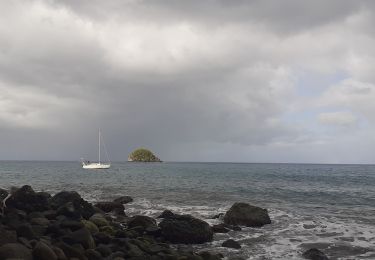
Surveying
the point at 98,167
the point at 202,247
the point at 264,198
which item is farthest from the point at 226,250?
the point at 98,167

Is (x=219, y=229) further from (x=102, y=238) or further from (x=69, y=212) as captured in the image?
(x=69, y=212)

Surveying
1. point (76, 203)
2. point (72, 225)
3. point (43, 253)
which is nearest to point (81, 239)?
point (72, 225)

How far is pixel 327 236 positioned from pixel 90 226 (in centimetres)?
1232

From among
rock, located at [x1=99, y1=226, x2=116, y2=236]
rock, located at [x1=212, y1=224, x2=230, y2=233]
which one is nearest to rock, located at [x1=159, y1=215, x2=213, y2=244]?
rock, located at [x1=212, y1=224, x2=230, y2=233]

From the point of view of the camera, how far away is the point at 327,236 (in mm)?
20656

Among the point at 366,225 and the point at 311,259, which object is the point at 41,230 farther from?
the point at 366,225

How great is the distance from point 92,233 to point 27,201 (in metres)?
6.51

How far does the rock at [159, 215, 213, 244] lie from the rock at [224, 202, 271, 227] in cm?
467

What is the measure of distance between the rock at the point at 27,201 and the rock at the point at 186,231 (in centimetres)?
703

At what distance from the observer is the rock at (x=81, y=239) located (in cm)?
1484

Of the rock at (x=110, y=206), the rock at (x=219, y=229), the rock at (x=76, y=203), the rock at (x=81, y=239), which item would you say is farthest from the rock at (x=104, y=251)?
the rock at (x=110, y=206)

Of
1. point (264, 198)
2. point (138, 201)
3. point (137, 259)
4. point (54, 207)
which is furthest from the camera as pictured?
point (264, 198)

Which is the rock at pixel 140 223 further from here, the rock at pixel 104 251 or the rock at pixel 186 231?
the rock at pixel 104 251

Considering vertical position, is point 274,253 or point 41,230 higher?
point 41,230
